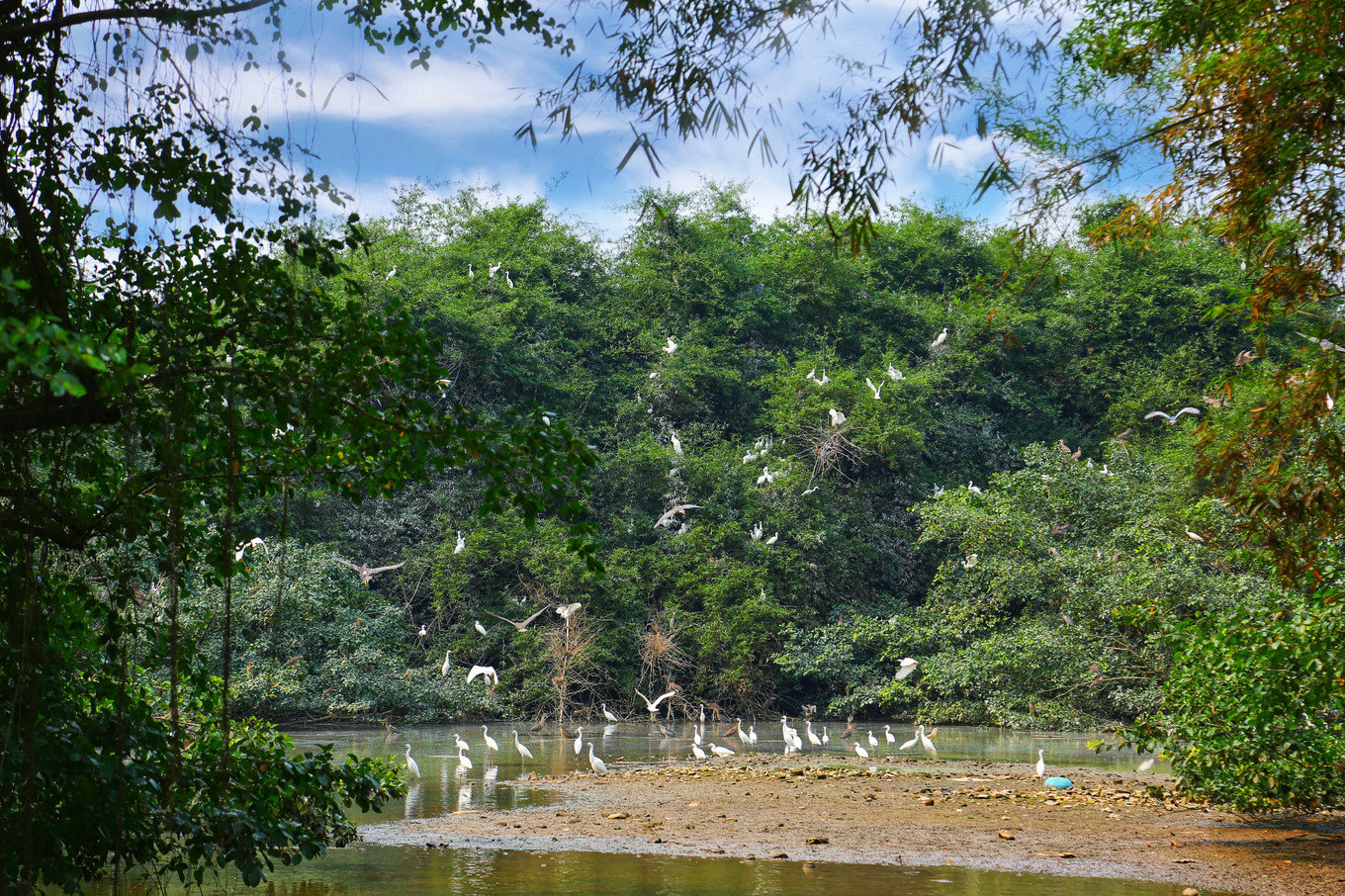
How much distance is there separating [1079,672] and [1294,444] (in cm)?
444

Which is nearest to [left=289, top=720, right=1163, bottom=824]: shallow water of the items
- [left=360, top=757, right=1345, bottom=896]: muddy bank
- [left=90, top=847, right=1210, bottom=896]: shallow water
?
[left=360, top=757, right=1345, bottom=896]: muddy bank

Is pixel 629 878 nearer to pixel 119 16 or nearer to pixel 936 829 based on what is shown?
pixel 936 829

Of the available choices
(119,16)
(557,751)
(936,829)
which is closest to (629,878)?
(936,829)

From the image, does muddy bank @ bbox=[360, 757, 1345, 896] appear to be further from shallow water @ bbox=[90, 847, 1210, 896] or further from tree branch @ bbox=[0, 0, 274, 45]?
tree branch @ bbox=[0, 0, 274, 45]

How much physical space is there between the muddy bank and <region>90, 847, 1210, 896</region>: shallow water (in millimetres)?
294

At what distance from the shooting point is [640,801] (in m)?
8.82

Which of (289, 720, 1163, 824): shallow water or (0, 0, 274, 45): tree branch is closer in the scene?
(0, 0, 274, 45): tree branch

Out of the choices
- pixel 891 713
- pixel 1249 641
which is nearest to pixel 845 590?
pixel 891 713

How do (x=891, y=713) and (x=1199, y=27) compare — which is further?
(x=891, y=713)

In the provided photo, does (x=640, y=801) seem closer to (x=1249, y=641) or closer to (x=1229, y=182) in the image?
(x=1249, y=641)

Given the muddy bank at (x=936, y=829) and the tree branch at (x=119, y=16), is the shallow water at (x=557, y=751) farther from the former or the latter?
the tree branch at (x=119, y=16)

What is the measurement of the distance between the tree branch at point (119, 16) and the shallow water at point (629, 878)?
160 inches

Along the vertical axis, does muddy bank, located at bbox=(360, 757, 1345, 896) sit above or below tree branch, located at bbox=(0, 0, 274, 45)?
below

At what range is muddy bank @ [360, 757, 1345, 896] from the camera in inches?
239
